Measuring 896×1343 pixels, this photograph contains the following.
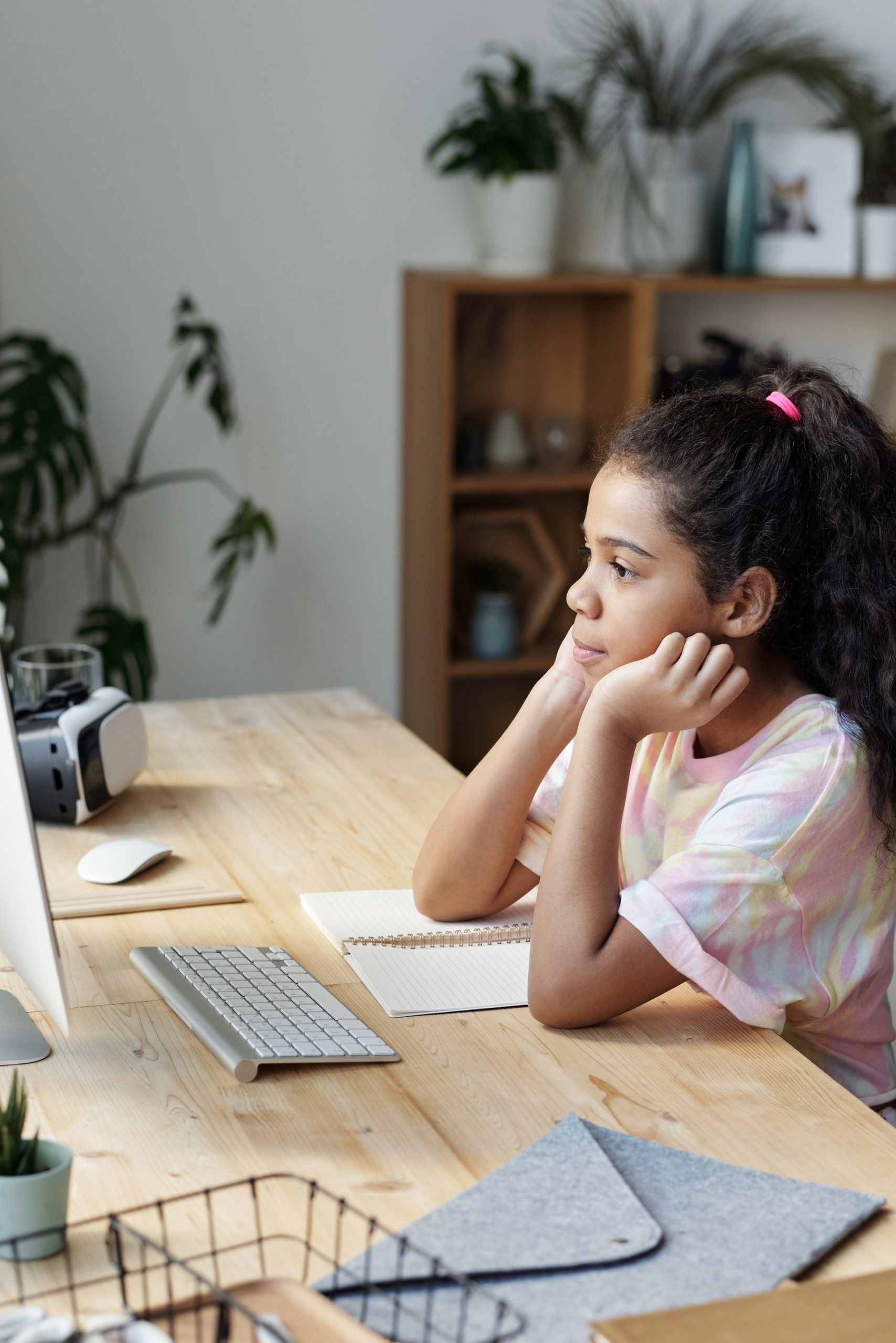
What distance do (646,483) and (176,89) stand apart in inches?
85.6

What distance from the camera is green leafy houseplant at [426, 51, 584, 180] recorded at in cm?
295

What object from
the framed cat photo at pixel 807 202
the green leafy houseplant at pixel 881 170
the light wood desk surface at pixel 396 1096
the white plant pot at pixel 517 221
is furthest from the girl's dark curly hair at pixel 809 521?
the green leafy houseplant at pixel 881 170

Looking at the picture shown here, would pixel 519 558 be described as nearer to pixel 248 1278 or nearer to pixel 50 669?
pixel 50 669

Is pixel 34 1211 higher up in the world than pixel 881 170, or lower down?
lower down

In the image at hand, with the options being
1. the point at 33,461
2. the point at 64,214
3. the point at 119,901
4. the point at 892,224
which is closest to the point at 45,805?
the point at 119,901

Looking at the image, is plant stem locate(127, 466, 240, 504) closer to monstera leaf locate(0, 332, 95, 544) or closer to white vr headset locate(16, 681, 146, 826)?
monstera leaf locate(0, 332, 95, 544)

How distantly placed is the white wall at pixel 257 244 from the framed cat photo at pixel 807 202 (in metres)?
0.26

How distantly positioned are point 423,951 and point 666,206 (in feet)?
7.62

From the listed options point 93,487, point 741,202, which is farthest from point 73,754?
point 741,202

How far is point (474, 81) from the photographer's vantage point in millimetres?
3098

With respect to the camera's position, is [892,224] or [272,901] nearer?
[272,901]

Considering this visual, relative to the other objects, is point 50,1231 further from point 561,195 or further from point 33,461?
point 561,195

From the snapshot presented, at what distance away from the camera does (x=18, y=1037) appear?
103cm

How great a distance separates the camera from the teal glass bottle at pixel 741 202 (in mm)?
3133
